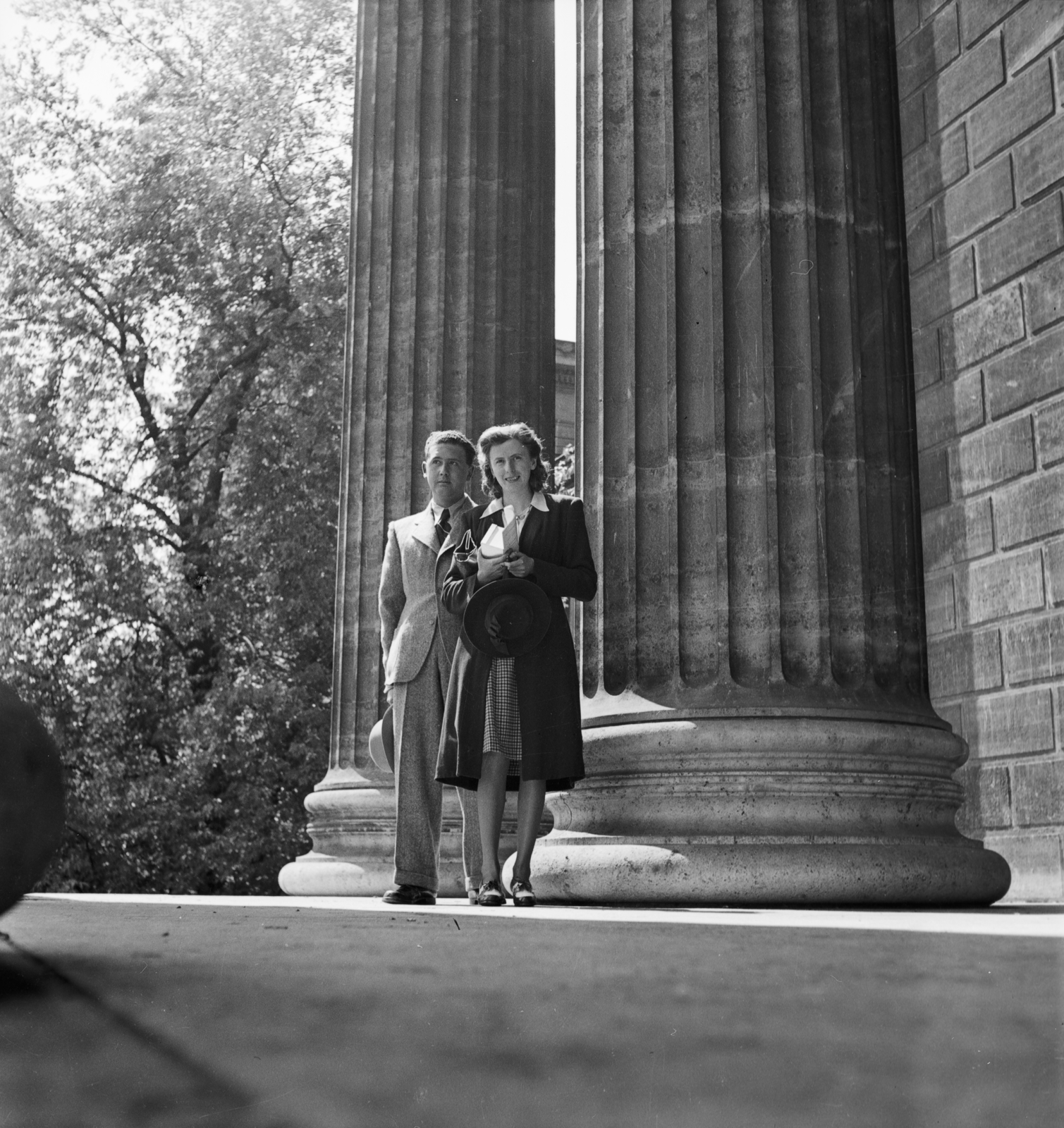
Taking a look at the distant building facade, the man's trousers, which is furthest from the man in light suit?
the distant building facade

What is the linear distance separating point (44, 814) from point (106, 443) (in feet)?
79.7

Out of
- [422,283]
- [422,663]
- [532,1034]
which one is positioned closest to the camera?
[532,1034]

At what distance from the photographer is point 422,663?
7371 mm

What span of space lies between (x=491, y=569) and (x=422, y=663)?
111 centimetres

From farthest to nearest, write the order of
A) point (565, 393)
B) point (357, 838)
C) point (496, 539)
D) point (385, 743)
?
point (565, 393)
point (357, 838)
point (385, 743)
point (496, 539)

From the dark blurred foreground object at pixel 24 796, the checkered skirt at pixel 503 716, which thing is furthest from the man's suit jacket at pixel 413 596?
the dark blurred foreground object at pixel 24 796

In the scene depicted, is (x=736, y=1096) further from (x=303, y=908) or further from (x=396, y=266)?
(x=396, y=266)

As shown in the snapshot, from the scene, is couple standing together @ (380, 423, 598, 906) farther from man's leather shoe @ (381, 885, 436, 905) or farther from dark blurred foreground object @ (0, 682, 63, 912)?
dark blurred foreground object @ (0, 682, 63, 912)

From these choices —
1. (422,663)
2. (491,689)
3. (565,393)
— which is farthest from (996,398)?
(565,393)

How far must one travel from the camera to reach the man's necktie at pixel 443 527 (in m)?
7.55

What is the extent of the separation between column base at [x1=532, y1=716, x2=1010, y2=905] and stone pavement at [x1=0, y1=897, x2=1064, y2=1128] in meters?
2.58

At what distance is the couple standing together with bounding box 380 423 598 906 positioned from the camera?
20.6ft

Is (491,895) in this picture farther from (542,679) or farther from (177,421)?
(177,421)

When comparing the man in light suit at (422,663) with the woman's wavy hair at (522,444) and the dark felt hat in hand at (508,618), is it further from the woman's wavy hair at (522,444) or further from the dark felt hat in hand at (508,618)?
the dark felt hat in hand at (508,618)
